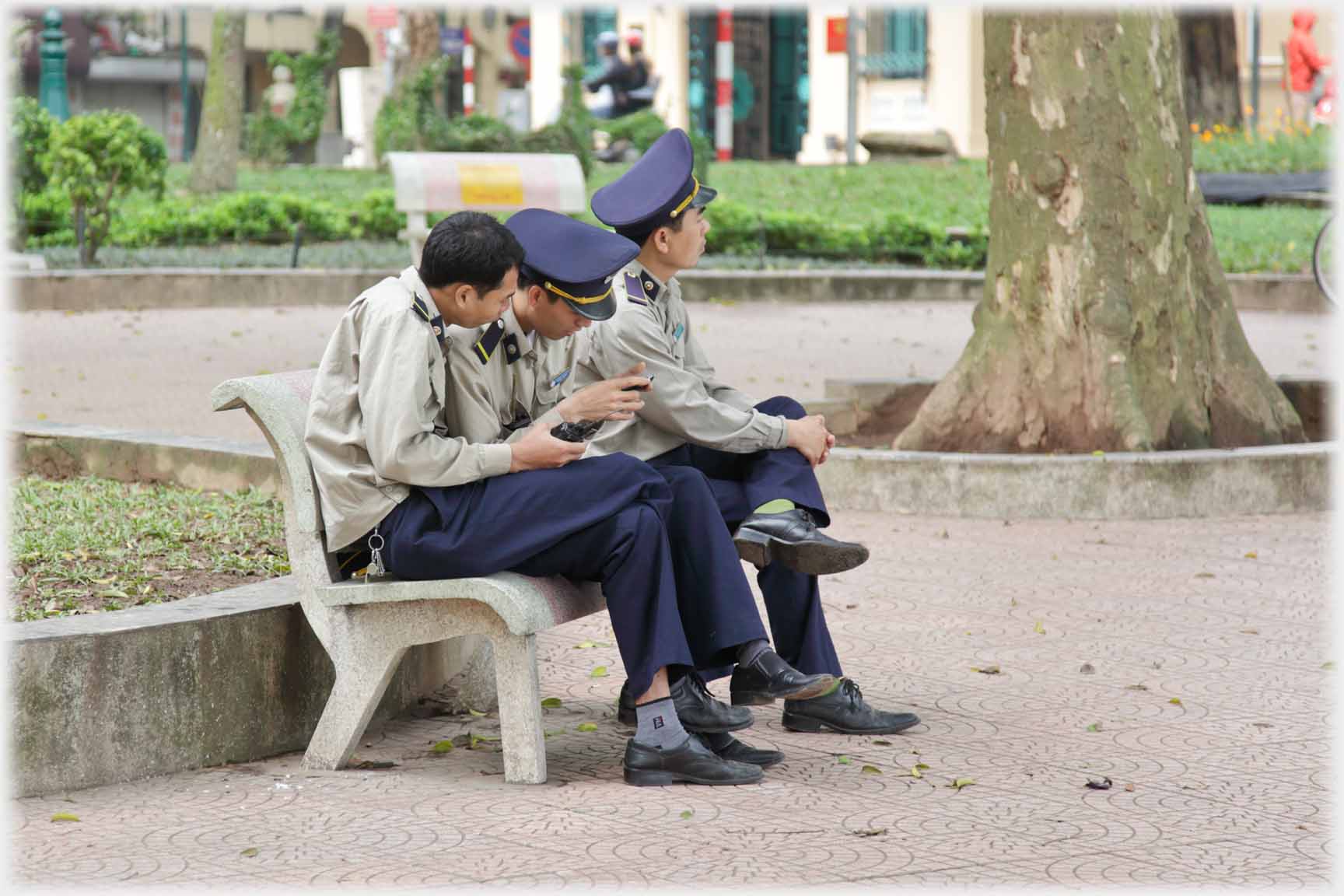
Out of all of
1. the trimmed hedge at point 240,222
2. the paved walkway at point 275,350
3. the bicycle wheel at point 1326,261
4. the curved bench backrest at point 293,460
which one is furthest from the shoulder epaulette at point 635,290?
the trimmed hedge at point 240,222

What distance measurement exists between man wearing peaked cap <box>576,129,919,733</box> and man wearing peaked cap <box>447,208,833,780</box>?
9.6 inches

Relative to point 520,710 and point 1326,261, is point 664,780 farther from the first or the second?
point 1326,261

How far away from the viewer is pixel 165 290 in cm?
1527

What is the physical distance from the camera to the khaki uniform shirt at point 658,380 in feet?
15.2

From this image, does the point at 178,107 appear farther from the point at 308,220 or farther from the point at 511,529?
the point at 511,529

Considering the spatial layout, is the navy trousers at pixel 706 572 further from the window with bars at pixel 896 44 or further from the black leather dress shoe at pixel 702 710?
the window with bars at pixel 896 44

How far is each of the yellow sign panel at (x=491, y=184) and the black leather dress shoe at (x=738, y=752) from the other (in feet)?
31.9

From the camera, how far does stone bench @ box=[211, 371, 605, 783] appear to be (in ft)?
13.4

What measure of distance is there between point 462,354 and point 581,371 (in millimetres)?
602

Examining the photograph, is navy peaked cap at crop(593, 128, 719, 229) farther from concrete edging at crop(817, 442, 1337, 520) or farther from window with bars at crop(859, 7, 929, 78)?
window with bars at crop(859, 7, 929, 78)

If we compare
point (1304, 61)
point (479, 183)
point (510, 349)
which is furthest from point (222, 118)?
point (510, 349)

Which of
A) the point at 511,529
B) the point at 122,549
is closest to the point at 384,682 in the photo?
the point at 511,529

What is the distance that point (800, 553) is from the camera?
4.48 meters

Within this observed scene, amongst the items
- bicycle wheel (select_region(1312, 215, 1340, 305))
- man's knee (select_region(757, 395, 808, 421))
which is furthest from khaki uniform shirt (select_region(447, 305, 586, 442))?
bicycle wheel (select_region(1312, 215, 1340, 305))
